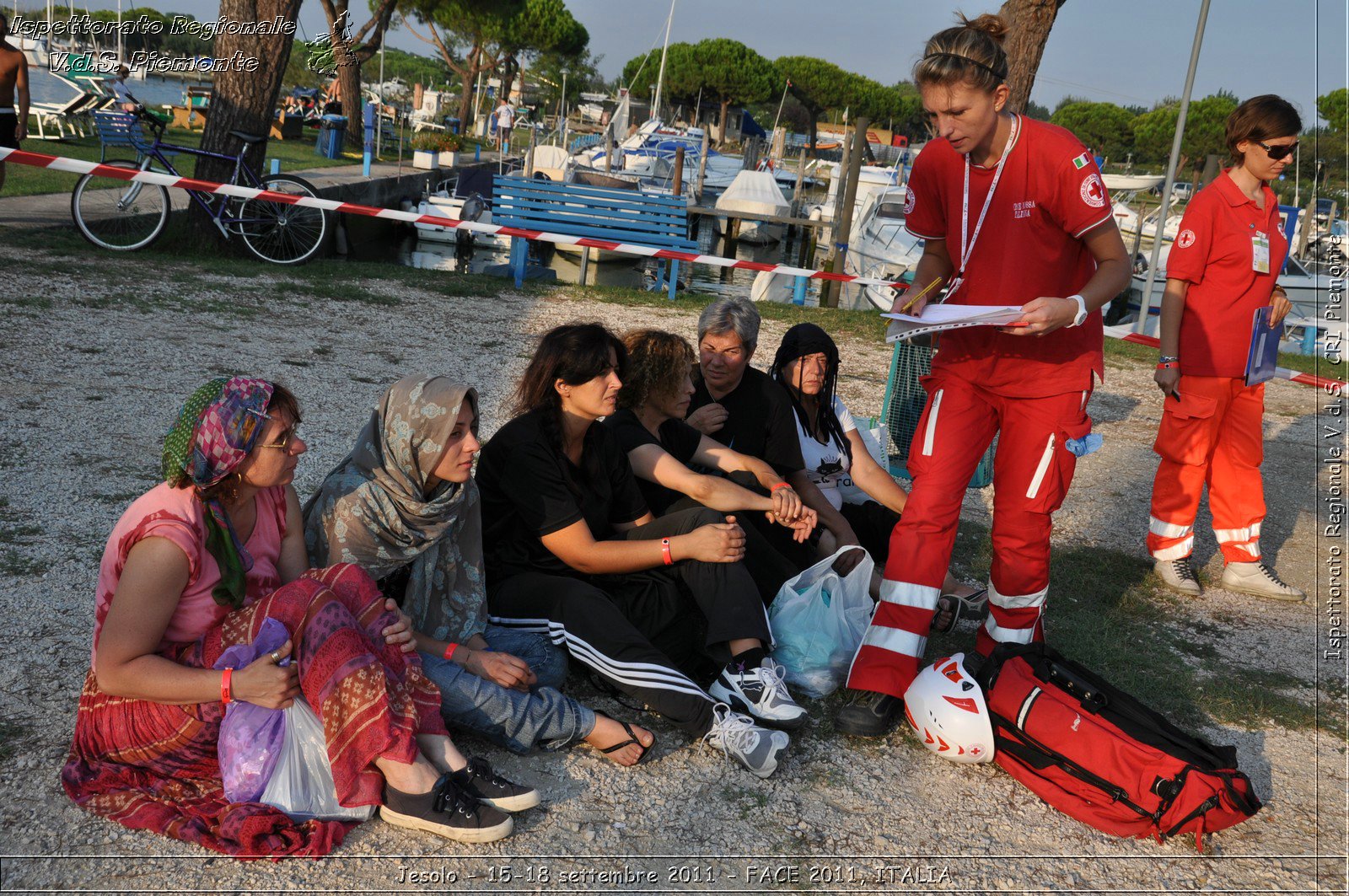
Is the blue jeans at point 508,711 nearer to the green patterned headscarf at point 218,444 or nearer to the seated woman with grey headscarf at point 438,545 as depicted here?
the seated woman with grey headscarf at point 438,545

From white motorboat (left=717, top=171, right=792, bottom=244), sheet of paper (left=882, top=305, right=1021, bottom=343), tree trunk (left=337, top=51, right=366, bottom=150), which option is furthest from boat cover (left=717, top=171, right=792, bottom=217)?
sheet of paper (left=882, top=305, right=1021, bottom=343)

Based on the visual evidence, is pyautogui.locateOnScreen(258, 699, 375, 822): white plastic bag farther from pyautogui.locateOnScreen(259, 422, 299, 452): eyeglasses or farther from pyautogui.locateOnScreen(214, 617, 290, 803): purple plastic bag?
pyautogui.locateOnScreen(259, 422, 299, 452): eyeglasses

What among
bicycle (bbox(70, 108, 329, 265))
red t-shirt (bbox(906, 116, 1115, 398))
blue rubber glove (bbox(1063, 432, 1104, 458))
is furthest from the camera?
bicycle (bbox(70, 108, 329, 265))

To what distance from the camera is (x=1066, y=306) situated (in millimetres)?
3119

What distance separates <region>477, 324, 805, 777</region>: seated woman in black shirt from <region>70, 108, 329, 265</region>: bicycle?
778 centimetres

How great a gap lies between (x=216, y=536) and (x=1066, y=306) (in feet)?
7.93

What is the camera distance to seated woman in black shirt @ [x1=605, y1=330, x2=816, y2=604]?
3893mm

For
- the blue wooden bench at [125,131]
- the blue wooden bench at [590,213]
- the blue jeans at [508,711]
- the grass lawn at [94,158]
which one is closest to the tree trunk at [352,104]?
the grass lawn at [94,158]

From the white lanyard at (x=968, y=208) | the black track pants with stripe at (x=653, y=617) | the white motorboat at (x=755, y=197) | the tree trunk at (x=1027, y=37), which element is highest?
the tree trunk at (x=1027, y=37)

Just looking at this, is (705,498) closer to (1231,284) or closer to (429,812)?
(429,812)

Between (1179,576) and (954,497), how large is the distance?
2.36 meters

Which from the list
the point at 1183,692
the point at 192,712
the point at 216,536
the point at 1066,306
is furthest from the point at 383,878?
the point at 1183,692

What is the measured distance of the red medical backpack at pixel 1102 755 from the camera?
2951mm

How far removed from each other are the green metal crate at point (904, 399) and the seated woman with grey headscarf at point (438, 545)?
3434 millimetres
